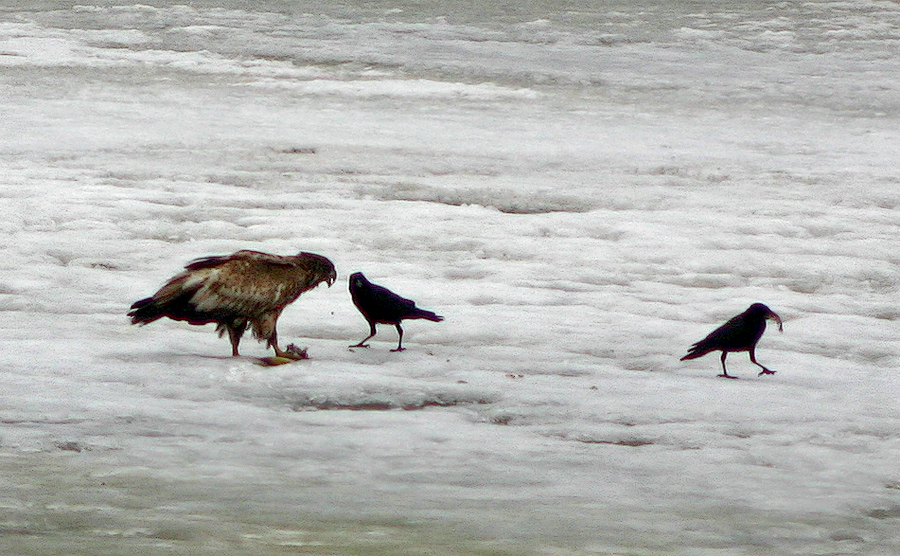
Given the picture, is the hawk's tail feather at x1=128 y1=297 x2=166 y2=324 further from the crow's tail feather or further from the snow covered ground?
the crow's tail feather

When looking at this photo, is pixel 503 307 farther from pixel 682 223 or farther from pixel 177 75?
pixel 177 75

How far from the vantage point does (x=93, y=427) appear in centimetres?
536

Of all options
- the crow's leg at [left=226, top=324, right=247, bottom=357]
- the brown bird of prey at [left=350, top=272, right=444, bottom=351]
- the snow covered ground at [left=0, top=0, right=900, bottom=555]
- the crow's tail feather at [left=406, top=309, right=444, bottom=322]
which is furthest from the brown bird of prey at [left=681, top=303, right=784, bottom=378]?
the crow's leg at [left=226, top=324, right=247, bottom=357]

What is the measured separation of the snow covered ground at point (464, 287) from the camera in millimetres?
4629

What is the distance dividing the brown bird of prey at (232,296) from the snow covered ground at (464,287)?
0.67ft

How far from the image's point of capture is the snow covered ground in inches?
182

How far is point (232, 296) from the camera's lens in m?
6.26

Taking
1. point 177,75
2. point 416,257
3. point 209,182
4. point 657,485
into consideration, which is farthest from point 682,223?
point 177,75

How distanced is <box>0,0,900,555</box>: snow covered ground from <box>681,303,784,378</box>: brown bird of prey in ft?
0.48

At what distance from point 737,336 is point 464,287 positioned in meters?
2.20

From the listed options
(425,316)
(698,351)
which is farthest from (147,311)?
(698,351)

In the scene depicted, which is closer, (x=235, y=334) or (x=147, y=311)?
(x=147, y=311)

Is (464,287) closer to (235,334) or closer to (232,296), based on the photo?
(235,334)

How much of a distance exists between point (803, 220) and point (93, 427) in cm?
645
